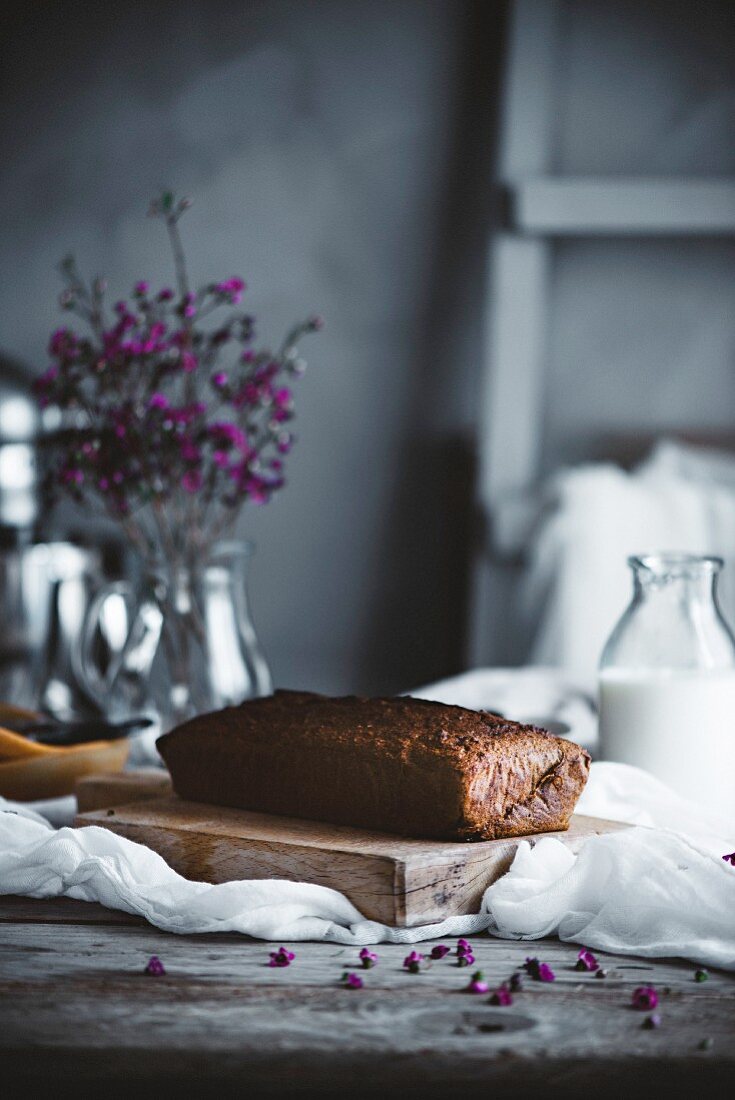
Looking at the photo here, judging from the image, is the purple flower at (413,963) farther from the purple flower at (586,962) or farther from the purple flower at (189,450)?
the purple flower at (189,450)

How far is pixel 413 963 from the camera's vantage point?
66 centimetres

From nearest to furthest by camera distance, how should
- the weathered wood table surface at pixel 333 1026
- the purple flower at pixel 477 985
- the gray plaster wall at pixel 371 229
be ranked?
the weathered wood table surface at pixel 333 1026 → the purple flower at pixel 477 985 → the gray plaster wall at pixel 371 229

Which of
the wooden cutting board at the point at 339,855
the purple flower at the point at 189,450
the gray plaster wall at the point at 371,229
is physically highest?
the gray plaster wall at the point at 371,229

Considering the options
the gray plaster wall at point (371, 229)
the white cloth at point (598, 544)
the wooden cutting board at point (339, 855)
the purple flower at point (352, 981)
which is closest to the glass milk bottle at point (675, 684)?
the wooden cutting board at point (339, 855)

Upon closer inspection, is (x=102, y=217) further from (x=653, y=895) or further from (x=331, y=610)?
(x=653, y=895)

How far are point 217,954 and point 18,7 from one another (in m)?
2.24

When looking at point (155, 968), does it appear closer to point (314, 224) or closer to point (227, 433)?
point (227, 433)

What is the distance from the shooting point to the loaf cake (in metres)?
0.77

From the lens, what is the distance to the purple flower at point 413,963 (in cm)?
66

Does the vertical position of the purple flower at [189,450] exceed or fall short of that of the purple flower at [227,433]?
it falls short

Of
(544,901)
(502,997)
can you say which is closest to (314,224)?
(544,901)

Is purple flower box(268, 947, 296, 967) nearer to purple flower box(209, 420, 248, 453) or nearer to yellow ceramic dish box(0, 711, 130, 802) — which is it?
yellow ceramic dish box(0, 711, 130, 802)

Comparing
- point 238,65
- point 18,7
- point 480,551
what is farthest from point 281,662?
point 18,7

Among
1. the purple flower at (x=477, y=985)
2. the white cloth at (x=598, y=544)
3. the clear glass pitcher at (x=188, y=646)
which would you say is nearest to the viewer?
the purple flower at (x=477, y=985)
